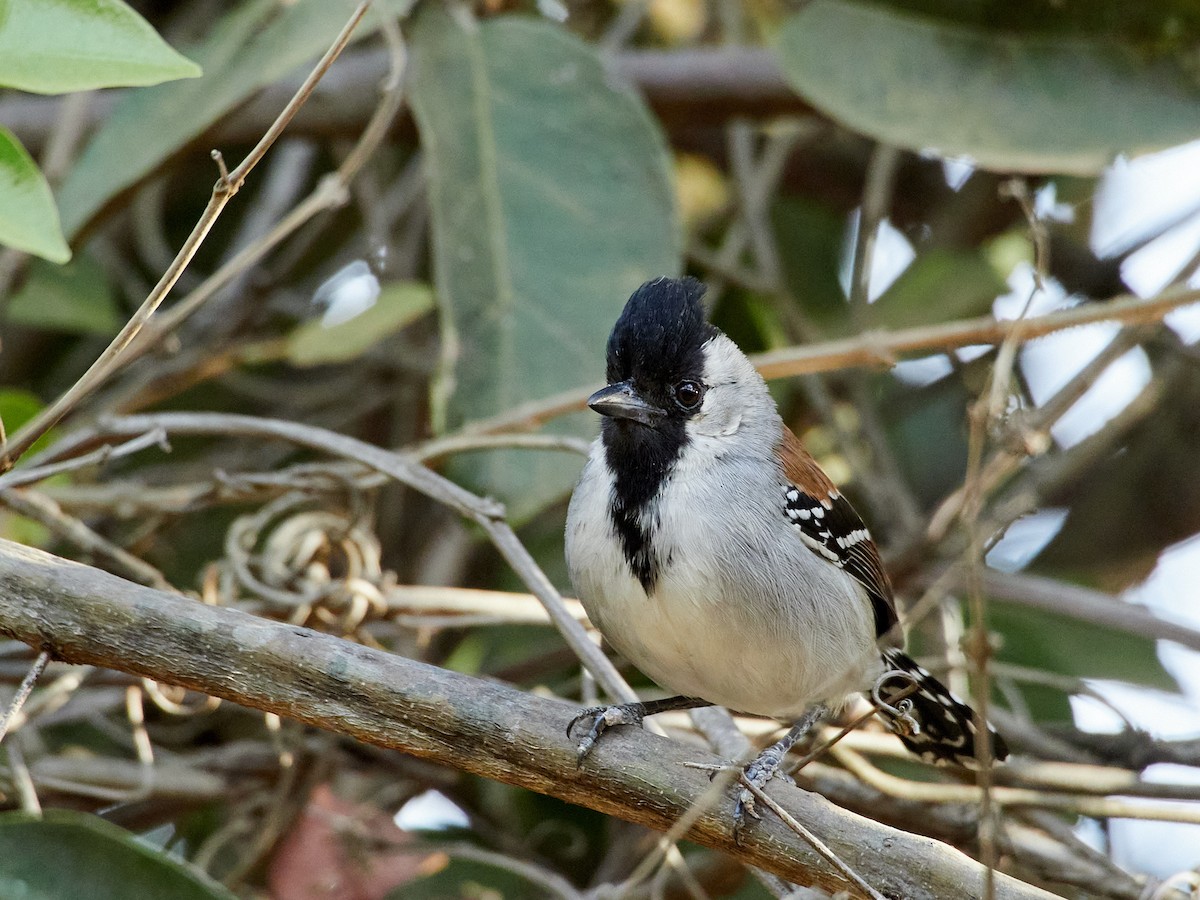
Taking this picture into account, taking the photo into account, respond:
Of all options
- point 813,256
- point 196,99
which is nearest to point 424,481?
point 196,99

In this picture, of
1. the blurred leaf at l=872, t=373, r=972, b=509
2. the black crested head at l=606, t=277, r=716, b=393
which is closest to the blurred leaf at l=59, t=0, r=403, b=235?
the black crested head at l=606, t=277, r=716, b=393

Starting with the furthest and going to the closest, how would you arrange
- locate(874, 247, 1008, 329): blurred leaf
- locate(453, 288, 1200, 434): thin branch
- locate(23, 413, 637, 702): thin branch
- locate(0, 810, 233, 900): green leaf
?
1. locate(874, 247, 1008, 329): blurred leaf
2. locate(453, 288, 1200, 434): thin branch
3. locate(23, 413, 637, 702): thin branch
4. locate(0, 810, 233, 900): green leaf

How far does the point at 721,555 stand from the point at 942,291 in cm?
203

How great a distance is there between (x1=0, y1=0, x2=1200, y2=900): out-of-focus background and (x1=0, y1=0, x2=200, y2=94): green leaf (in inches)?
0.7

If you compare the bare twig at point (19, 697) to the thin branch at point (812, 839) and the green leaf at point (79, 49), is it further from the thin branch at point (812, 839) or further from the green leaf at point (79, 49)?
the thin branch at point (812, 839)

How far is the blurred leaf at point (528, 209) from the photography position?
10.9 feet

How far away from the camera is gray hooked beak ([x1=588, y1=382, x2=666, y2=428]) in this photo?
2.88 metres

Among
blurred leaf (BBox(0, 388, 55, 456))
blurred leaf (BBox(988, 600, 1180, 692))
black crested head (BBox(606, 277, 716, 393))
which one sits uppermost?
black crested head (BBox(606, 277, 716, 393))

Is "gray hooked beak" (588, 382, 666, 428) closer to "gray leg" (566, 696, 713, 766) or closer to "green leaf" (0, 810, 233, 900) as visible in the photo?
"gray leg" (566, 696, 713, 766)

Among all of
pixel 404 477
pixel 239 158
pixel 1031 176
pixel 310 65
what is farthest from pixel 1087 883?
pixel 239 158

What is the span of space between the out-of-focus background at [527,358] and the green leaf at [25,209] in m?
0.26

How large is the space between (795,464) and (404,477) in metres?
0.94

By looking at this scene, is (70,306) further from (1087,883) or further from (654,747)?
(1087,883)

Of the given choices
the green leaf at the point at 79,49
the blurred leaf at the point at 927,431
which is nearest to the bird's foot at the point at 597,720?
the green leaf at the point at 79,49
